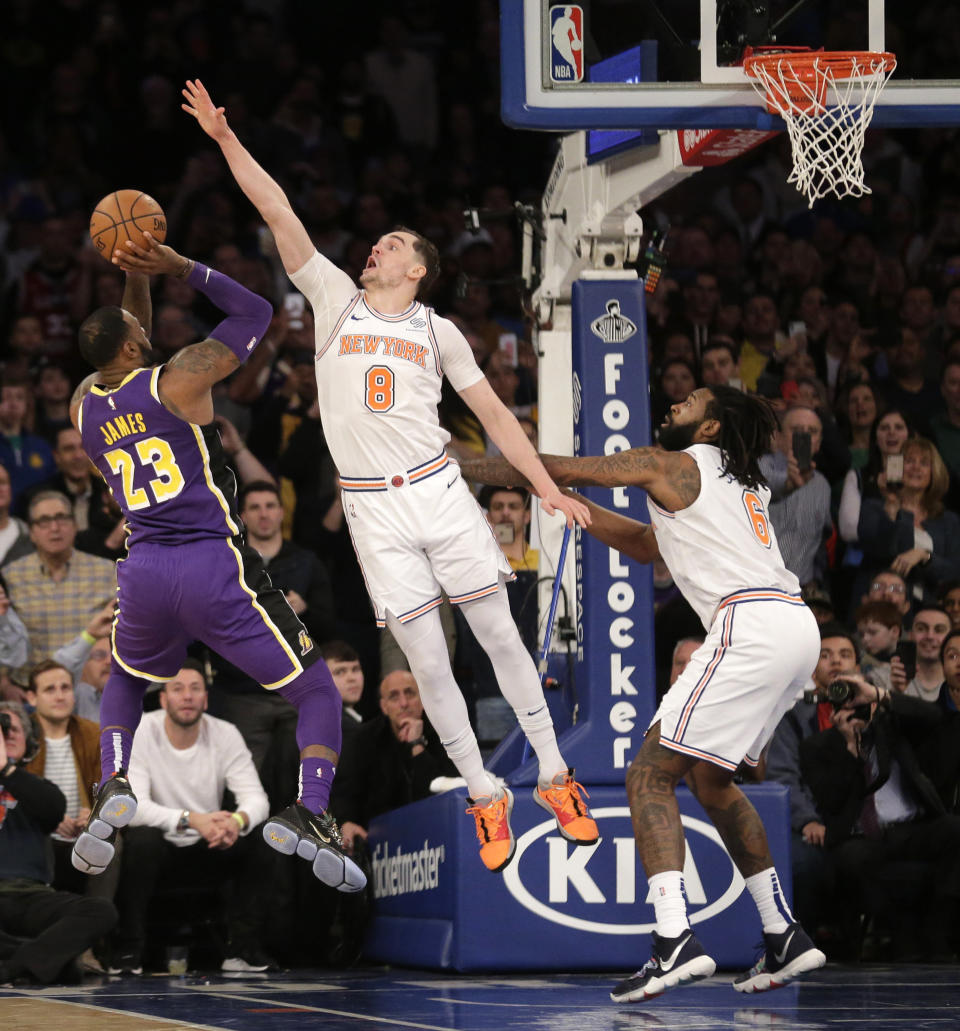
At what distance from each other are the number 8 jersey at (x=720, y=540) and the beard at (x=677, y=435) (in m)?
0.22

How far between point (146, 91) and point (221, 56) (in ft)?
3.25

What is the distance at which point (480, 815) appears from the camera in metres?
7.96

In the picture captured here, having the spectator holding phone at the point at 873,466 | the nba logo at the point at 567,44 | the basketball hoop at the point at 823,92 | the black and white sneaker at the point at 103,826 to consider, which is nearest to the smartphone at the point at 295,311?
the spectator holding phone at the point at 873,466

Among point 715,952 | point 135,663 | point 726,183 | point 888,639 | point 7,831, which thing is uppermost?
point 726,183

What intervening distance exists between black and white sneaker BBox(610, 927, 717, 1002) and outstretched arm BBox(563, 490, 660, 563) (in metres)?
1.93

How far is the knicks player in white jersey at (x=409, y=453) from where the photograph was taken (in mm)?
7539

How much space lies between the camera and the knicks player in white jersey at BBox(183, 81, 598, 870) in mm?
7539

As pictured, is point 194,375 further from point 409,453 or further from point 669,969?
point 669,969

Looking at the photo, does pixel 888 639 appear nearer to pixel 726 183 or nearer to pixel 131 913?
pixel 131 913

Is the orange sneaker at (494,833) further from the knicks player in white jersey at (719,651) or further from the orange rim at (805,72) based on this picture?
the orange rim at (805,72)

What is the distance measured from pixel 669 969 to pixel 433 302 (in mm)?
8708

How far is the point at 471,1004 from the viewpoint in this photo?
305 inches

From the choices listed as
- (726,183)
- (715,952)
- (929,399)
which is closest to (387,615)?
(715,952)

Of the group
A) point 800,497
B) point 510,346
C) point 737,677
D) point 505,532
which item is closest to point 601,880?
point 737,677
